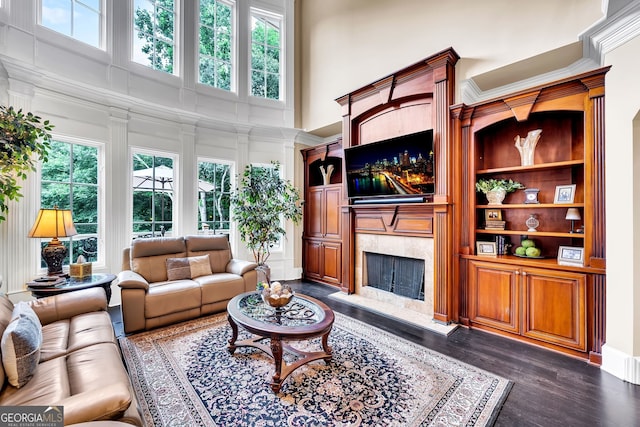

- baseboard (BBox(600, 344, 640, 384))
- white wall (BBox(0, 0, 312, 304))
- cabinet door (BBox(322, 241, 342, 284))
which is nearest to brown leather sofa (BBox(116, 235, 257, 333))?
white wall (BBox(0, 0, 312, 304))

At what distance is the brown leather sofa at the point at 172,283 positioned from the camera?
116 inches

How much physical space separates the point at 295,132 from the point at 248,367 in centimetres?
443

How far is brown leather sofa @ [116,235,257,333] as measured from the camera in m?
2.95

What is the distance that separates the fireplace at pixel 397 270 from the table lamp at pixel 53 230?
3746 mm

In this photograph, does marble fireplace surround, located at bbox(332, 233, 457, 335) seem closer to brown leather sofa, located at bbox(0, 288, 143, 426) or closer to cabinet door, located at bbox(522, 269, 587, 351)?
cabinet door, located at bbox(522, 269, 587, 351)

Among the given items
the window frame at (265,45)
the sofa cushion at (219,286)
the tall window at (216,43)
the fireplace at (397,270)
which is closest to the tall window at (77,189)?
the sofa cushion at (219,286)

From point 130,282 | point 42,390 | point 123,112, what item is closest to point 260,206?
point 130,282

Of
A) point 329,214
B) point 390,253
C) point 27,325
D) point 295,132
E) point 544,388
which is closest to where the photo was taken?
point 27,325

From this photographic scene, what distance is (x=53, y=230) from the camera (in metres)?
2.89

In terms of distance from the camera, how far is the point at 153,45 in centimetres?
438

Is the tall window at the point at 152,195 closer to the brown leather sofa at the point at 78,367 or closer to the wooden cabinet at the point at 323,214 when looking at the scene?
the brown leather sofa at the point at 78,367

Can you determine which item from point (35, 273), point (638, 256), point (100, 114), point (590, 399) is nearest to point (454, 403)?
point (590, 399)

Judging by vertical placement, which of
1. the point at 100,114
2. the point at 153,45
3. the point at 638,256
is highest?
the point at 153,45

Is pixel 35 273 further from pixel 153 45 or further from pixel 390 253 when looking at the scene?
pixel 390 253
